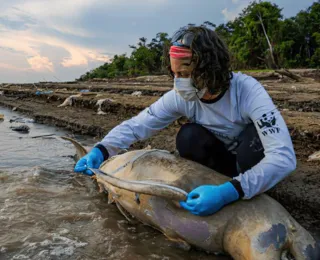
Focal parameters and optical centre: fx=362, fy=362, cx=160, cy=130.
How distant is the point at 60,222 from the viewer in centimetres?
271

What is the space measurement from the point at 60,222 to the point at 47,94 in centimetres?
1106

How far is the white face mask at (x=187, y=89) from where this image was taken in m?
2.32

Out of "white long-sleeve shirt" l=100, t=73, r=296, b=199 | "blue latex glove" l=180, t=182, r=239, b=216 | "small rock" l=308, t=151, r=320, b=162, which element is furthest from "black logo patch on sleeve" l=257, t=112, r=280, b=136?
"small rock" l=308, t=151, r=320, b=162

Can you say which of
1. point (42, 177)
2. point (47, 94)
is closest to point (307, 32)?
point (47, 94)

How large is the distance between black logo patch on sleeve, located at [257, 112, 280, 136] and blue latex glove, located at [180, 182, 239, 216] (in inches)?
15.0

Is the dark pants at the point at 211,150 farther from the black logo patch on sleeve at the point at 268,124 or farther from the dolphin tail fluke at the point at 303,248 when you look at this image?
the dolphin tail fluke at the point at 303,248

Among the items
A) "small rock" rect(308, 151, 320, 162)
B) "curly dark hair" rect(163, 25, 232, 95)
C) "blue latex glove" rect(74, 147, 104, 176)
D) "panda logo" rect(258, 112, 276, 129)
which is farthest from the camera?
"small rock" rect(308, 151, 320, 162)

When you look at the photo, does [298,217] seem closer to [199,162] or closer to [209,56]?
[199,162]

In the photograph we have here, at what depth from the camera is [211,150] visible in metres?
2.70

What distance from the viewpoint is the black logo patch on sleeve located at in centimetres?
210

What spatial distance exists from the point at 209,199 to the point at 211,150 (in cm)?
75

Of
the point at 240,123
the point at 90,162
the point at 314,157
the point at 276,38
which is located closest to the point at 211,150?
the point at 240,123

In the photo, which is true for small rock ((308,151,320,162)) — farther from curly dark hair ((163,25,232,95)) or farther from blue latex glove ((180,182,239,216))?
blue latex glove ((180,182,239,216))

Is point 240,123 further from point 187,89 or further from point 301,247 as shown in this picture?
point 301,247
